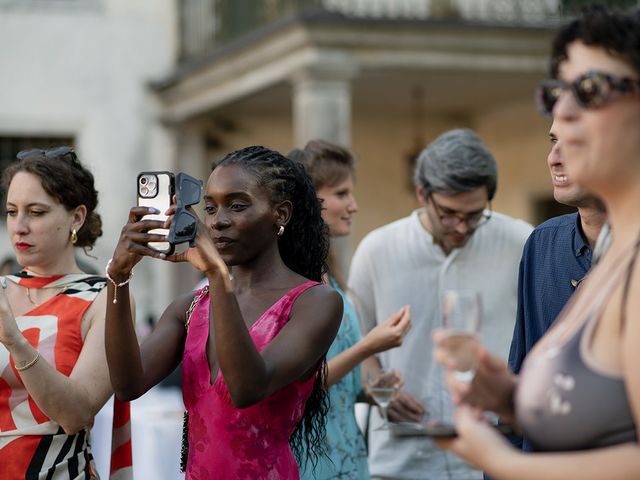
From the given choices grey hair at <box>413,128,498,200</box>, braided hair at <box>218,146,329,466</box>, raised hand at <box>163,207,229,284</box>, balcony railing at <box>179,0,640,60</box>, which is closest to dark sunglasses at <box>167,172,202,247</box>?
raised hand at <box>163,207,229,284</box>

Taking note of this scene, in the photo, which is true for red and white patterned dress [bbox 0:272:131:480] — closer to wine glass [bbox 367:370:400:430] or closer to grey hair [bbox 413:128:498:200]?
wine glass [bbox 367:370:400:430]

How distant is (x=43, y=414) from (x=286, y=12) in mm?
10751

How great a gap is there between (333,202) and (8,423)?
1.69 metres

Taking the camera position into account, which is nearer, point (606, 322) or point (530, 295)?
point (606, 322)

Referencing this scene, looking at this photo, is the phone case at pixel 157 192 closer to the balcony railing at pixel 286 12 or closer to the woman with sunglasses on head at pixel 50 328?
the woman with sunglasses on head at pixel 50 328

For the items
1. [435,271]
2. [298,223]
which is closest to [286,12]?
[435,271]

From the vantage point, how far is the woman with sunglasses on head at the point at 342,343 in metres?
4.04

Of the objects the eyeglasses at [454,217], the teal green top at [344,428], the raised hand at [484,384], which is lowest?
the teal green top at [344,428]

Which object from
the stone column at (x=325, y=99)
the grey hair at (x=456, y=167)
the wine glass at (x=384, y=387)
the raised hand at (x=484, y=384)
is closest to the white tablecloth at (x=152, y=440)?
the wine glass at (x=384, y=387)

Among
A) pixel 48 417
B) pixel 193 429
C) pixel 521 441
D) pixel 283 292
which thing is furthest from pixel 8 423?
pixel 521 441

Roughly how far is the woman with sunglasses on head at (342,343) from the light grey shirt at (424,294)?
1.03 ft

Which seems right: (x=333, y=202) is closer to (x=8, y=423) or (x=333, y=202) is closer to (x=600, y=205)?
(x=8, y=423)

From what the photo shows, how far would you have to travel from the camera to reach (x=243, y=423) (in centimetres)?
300

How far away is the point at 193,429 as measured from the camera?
3.11 m
